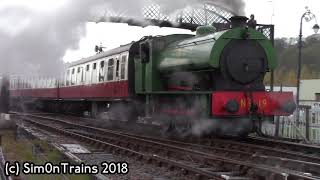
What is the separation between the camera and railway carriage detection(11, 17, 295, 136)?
46.1 feet

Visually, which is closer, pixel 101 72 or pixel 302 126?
pixel 302 126

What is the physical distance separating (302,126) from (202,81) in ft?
16.3

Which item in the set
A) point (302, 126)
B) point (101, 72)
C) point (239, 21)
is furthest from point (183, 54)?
point (101, 72)

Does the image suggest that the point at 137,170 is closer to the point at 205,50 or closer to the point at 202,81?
the point at 205,50

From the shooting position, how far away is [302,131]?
1803 centimetres

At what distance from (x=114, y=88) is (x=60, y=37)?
25.8 ft

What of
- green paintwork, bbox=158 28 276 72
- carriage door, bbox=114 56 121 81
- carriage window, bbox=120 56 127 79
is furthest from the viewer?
carriage door, bbox=114 56 121 81

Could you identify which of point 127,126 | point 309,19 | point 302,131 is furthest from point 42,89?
point 302,131

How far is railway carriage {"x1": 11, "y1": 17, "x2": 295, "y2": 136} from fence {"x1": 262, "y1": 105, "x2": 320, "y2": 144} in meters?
2.47

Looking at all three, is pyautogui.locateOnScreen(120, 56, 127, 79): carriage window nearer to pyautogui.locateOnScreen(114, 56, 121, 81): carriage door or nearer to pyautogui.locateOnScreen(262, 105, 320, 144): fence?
pyautogui.locateOnScreen(114, 56, 121, 81): carriage door

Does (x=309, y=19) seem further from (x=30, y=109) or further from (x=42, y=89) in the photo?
(x=30, y=109)

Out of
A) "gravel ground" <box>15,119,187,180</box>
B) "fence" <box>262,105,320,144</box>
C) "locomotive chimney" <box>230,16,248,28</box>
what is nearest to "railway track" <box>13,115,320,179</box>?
"gravel ground" <box>15,119,187,180</box>

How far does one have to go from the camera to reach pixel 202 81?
15.1m

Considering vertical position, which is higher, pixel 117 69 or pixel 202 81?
pixel 117 69
